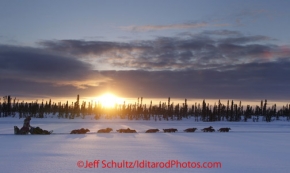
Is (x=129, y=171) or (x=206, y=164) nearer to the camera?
(x=129, y=171)

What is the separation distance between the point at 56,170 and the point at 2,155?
3.83 meters

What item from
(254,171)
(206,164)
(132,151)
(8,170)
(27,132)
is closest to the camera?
(8,170)

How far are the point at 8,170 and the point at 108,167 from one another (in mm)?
3020

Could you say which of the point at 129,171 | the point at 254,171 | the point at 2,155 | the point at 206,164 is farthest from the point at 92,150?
the point at 254,171

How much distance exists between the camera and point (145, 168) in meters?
8.99

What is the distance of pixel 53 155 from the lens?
10.9 meters

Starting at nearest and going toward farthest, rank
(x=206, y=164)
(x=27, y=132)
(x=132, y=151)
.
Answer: (x=206, y=164) → (x=132, y=151) → (x=27, y=132)

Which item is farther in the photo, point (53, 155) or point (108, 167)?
point (53, 155)

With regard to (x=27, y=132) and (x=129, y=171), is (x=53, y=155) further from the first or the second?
(x=27, y=132)

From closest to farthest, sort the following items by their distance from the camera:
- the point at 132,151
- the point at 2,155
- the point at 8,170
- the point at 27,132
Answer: the point at 8,170 → the point at 2,155 → the point at 132,151 → the point at 27,132

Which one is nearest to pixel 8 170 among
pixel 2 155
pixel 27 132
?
pixel 2 155

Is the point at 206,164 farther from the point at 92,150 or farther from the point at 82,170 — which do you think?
the point at 92,150

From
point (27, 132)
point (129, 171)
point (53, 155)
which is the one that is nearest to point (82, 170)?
point (129, 171)

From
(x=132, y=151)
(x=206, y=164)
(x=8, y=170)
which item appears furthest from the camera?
(x=132, y=151)
